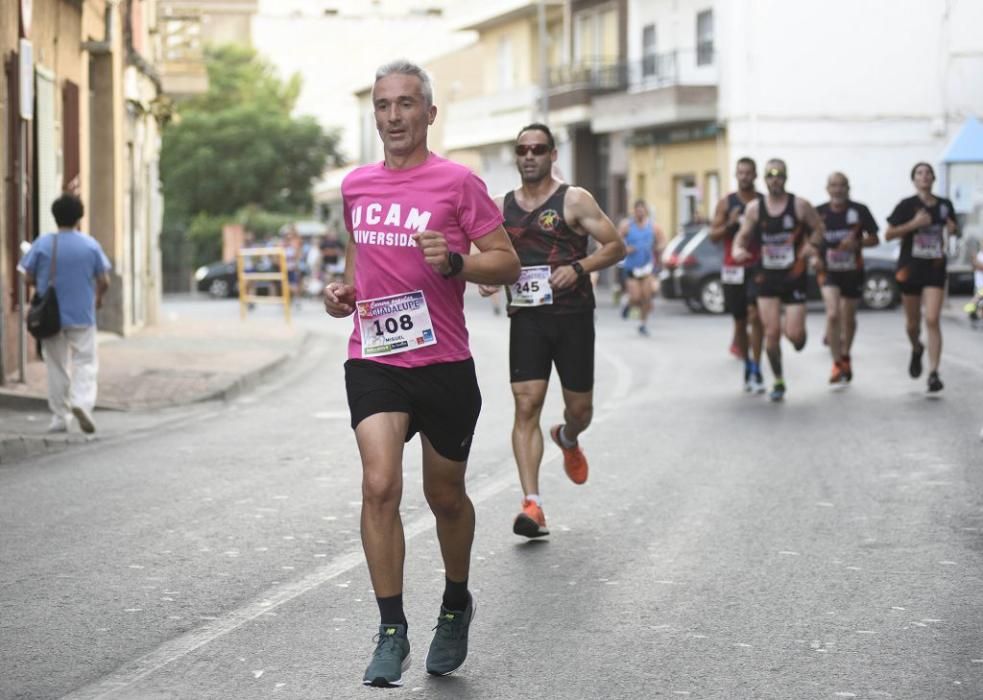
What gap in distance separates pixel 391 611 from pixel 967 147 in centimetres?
2847

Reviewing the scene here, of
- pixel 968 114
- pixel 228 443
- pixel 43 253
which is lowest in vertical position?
pixel 228 443

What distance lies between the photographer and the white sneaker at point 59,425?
44.8ft

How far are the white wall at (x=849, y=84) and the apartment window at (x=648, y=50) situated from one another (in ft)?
14.5

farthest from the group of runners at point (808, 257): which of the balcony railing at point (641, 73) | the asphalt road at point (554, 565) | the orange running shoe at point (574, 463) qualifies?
the balcony railing at point (641, 73)

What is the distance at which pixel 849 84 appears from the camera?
44.5 m

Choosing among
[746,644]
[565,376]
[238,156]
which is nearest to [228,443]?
[565,376]

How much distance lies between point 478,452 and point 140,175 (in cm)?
1976

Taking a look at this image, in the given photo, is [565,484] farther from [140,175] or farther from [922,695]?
[140,175]

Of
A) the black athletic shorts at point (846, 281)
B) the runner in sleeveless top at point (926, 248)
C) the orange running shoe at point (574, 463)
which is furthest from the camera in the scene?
the black athletic shorts at point (846, 281)

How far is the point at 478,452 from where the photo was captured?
39.8 ft

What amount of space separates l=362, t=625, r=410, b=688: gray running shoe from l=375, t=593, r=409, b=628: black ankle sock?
0.7 inches

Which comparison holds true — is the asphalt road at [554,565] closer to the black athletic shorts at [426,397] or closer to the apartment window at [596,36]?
the black athletic shorts at [426,397]

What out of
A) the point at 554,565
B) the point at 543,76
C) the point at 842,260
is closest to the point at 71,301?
the point at 554,565

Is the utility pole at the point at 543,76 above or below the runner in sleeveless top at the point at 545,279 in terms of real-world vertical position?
above
